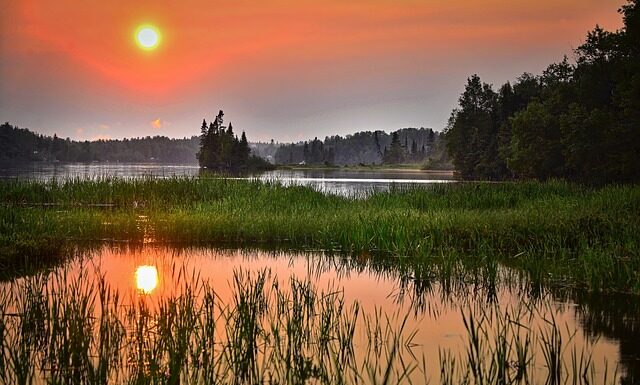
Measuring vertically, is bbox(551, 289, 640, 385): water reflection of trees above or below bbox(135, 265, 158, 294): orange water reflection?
above

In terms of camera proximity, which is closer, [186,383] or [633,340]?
[186,383]

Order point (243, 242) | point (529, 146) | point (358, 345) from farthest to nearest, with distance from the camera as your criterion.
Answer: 1. point (529, 146)
2. point (243, 242)
3. point (358, 345)

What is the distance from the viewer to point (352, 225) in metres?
23.8

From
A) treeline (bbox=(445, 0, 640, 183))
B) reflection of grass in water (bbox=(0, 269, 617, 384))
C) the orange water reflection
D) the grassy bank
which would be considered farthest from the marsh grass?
treeline (bbox=(445, 0, 640, 183))

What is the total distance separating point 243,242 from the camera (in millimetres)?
24109

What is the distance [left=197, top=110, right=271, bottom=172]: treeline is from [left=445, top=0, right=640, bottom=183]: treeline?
68.6m

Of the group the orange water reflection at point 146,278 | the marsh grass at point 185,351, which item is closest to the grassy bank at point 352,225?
the orange water reflection at point 146,278

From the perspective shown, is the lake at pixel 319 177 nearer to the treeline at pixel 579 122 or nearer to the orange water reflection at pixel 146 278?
the treeline at pixel 579 122

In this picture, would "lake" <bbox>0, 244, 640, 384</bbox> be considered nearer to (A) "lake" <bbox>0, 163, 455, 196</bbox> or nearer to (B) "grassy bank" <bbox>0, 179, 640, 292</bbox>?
(B) "grassy bank" <bbox>0, 179, 640, 292</bbox>

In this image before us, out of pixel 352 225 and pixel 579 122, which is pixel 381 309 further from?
pixel 579 122

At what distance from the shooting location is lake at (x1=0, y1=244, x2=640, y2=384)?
29.8ft

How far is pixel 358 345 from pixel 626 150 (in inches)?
Answer: 1870

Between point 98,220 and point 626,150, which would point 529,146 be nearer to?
point 626,150

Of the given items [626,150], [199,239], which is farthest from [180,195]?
[626,150]
